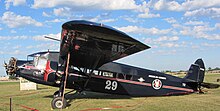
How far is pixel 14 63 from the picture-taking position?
11.2m

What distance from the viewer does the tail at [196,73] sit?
550 inches

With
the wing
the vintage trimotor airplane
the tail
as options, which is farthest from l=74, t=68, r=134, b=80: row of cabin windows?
the tail

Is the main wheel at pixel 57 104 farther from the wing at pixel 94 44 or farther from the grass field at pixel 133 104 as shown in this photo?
the wing at pixel 94 44

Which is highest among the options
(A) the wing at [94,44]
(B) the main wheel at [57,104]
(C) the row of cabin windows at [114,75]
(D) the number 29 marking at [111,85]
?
(A) the wing at [94,44]

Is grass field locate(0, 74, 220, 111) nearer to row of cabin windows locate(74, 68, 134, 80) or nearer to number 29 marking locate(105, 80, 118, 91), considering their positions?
number 29 marking locate(105, 80, 118, 91)

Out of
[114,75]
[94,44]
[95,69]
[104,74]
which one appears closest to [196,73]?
[114,75]

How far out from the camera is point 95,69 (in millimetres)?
11703

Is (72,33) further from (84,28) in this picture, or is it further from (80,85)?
(80,85)

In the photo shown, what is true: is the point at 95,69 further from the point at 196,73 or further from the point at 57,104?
the point at 196,73

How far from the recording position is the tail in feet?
45.8

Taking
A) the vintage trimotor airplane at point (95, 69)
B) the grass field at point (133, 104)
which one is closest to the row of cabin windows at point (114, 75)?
the vintage trimotor airplane at point (95, 69)

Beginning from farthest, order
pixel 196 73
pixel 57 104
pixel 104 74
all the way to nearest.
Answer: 1. pixel 196 73
2. pixel 104 74
3. pixel 57 104

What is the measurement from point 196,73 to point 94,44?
7.47 m

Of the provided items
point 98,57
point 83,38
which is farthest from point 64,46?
point 98,57
